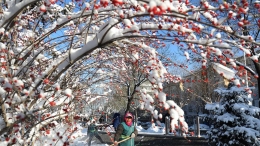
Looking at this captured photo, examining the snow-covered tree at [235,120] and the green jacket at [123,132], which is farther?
the snow-covered tree at [235,120]

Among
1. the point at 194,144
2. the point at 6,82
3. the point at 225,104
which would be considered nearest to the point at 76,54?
the point at 6,82

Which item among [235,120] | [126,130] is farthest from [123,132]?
[235,120]

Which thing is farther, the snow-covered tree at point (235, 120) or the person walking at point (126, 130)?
the snow-covered tree at point (235, 120)

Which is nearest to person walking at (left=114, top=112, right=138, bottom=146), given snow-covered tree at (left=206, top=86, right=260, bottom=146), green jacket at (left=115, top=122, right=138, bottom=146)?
green jacket at (left=115, top=122, right=138, bottom=146)

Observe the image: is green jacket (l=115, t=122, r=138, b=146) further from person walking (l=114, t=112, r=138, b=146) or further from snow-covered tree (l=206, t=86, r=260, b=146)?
snow-covered tree (l=206, t=86, r=260, b=146)

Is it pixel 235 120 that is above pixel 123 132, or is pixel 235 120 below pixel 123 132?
above

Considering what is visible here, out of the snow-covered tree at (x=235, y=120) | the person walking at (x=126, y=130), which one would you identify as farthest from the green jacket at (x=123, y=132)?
the snow-covered tree at (x=235, y=120)

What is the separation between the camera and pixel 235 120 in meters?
9.75

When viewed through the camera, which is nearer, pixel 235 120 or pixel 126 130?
pixel 126 130

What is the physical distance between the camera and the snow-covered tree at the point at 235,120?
940 cm

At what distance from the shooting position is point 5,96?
2.54m

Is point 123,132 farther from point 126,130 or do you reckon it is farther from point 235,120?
point 235,120

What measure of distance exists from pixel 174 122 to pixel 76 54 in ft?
3.55

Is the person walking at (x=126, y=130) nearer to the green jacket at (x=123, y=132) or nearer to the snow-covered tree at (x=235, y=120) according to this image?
the green jacket at (x=123, y=132)
